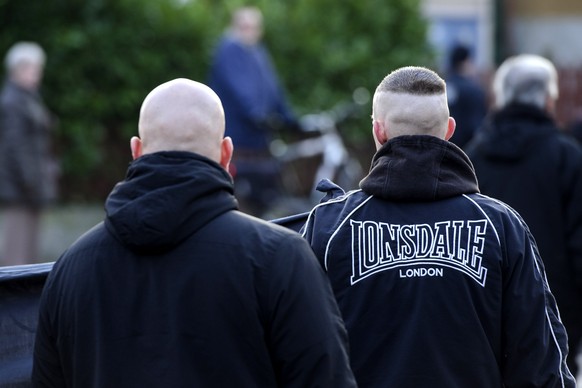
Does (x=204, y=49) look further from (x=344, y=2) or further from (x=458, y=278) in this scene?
(x=458, y=278)

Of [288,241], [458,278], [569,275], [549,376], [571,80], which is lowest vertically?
[571,80]

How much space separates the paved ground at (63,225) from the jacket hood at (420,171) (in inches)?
373

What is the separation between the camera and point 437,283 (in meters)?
3.89

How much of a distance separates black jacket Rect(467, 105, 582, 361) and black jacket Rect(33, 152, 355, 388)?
3.06 metres

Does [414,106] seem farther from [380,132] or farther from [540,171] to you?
[540,171]

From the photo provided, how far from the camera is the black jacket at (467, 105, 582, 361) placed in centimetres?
616

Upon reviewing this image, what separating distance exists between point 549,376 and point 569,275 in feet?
7.90

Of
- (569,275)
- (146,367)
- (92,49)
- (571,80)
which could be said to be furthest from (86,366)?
(571,80)

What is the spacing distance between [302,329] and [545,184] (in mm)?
3253

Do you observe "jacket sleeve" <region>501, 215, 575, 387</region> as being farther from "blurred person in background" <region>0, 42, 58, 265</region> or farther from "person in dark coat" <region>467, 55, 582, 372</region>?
"blurred person in background" <region>0, 42, 58, 265</region>

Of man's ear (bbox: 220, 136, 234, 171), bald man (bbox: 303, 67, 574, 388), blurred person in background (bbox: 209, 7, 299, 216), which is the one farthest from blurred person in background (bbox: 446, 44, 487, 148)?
man's ear (bbox: 220, 136, 234, 171)

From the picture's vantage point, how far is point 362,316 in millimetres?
3924

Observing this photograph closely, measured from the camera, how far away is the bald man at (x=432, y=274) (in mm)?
3861

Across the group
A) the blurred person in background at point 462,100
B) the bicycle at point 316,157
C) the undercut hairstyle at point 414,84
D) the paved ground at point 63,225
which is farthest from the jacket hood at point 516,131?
the paved ground at point 63,225
